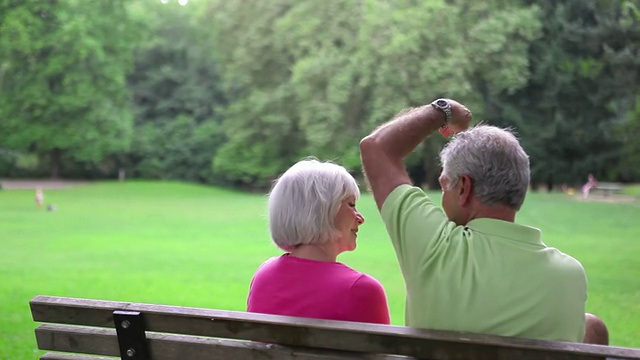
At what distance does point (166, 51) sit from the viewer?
1250 inches

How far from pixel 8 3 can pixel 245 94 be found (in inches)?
434

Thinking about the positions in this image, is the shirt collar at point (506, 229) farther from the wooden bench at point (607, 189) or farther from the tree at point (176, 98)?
the tree at point (176, 98)

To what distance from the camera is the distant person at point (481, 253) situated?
186 centimetres

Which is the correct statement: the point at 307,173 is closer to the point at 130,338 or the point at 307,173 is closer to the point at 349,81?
the point at 130,338

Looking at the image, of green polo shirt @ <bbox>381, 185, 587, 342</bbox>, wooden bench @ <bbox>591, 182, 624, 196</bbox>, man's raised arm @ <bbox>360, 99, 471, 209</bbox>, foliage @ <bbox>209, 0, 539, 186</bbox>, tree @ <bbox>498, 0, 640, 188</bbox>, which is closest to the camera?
green polo shirt @ <bbox>381, 185, 587, 342</bbox>

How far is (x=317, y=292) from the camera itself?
6.81ft

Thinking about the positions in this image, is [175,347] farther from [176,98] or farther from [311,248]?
[176,98]

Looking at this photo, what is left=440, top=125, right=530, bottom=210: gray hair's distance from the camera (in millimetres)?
1914

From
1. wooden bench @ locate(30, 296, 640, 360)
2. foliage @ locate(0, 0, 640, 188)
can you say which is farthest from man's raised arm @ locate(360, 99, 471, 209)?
foliage @ locate(0, 0, 640, 188)

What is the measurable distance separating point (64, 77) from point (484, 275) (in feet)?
74.2

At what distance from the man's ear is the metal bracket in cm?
81

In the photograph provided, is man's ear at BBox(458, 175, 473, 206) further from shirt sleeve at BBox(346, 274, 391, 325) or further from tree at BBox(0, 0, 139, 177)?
tree at BBox(0, 0, 139, 177)

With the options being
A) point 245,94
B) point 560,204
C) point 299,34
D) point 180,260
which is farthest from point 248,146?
point 180,260

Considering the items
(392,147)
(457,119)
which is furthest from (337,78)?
(392,147)
